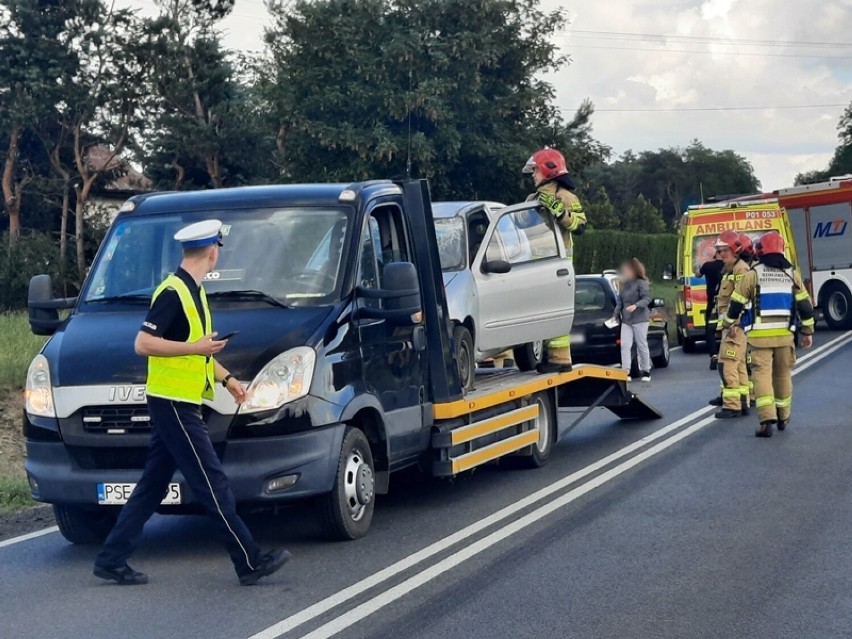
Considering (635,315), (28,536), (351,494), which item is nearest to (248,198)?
(351,494)

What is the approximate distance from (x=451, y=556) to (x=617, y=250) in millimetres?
42184

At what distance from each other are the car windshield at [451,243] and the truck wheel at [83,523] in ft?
11.7

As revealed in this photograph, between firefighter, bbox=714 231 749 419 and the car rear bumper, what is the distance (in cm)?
720

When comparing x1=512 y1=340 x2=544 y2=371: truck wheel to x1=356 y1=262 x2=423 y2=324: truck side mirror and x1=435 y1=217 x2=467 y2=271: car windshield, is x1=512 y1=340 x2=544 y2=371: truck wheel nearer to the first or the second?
x1=435 y1=217 x2=467 y2=271: car windshield

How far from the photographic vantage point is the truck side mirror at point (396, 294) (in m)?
8.19

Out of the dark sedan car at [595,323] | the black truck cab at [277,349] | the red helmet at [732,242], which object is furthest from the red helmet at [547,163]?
the dark sedan car at [595,323]

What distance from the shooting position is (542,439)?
1156cm

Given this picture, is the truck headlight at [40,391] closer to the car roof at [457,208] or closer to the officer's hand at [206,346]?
the officer's hand at [206,346]

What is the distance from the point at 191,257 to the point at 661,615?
113 inches

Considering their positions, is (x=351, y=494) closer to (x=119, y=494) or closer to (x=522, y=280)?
(x=119, y=494)

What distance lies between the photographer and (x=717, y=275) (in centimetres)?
1634

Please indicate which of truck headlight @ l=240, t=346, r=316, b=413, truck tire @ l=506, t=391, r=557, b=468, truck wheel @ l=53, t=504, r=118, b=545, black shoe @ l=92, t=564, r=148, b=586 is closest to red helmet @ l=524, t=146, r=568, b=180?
truck tire @ l=506, t=391, r=557, b=468

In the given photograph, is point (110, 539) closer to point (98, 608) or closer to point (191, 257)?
point (98, 608)

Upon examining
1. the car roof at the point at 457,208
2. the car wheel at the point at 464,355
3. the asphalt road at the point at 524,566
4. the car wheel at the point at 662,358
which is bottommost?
the car wheel at the point at 662,358
